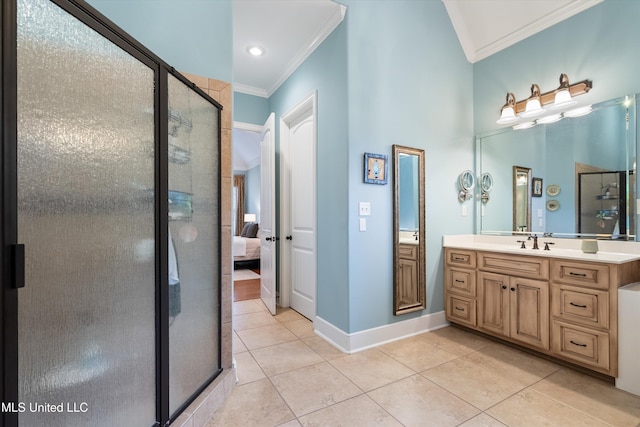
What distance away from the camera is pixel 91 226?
3.21 feet

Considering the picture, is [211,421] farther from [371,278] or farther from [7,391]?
[371,278]

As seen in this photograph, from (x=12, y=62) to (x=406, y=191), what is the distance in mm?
2557

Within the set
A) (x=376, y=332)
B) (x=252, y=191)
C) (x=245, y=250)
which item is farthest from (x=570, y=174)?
(x=252, y=191)

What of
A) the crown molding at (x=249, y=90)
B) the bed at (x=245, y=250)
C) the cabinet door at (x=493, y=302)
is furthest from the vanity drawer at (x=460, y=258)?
the bed at (x=245, y=250)

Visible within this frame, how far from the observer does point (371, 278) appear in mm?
2504

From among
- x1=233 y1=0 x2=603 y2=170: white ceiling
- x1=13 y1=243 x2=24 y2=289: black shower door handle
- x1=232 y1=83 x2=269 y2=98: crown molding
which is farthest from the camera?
x1=232 y1=83 x2=269 y2=98: crown molding

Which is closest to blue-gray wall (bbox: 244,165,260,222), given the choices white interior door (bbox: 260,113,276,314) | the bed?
the bed

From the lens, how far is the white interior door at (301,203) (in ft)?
9.93

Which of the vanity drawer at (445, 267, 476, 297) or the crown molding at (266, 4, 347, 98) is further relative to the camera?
the vanity drawer at (445, 267, 476, 297)

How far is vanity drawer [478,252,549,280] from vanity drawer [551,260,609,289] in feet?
0.23

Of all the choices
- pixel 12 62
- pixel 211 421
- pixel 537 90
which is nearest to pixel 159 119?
pixel 12 62

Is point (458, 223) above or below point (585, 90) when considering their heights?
below

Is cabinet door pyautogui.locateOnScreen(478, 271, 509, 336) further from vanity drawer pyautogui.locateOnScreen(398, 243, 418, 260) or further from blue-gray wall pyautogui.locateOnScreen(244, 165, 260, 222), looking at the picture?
blue-gray wall pyautogui.locateOnScreen(244, 165, 260, 222)

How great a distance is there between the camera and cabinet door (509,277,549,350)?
2195 mm
